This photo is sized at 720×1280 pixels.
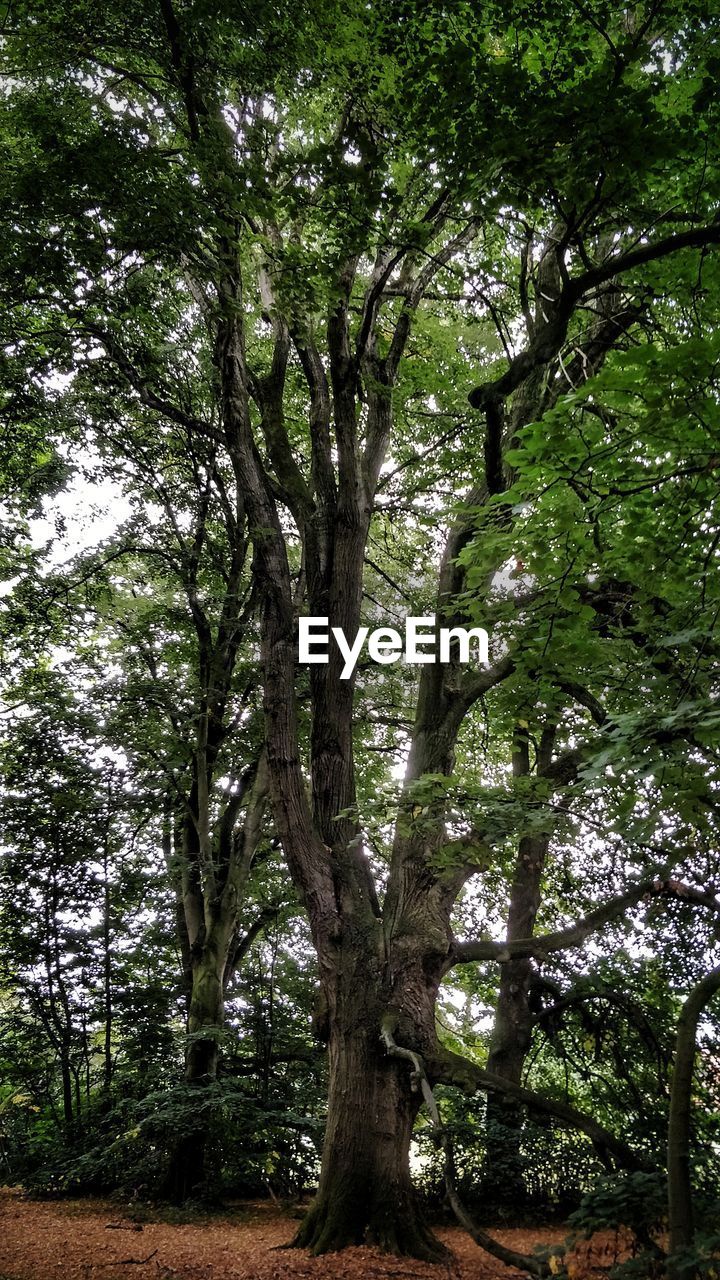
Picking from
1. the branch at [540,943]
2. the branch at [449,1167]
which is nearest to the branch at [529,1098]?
the branch at [449,1167]

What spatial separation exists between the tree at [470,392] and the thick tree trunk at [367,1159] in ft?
0.06

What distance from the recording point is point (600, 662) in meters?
3.86

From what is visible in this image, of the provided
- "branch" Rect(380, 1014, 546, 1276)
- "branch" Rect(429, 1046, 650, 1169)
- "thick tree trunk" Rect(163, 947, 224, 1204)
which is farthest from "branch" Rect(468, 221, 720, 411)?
"thick tree trunk" Rect(163, 947, 224, 1204)

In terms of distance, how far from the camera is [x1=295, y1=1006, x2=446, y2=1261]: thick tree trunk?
4.50m

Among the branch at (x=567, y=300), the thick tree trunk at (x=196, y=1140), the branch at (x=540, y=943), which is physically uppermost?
the branch at (x=567, y=300)

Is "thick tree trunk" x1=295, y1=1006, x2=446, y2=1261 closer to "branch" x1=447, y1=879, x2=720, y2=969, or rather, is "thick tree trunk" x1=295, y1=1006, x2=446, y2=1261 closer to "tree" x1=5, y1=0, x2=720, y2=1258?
"tree" x1=5, y1=0, x2=720, y2=1258

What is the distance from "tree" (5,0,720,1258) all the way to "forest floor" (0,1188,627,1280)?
13.7 inches

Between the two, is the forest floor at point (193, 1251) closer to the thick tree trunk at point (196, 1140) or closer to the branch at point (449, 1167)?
the thick tree trunk at point (196, 1140)

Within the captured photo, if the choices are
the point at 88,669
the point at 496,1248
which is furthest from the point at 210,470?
the point at 496,1248

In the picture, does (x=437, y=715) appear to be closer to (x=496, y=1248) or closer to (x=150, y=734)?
(x=496, y=1248)

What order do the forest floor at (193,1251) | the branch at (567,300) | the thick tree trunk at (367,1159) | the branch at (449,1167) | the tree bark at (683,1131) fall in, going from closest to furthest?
the tree bark at (683,1131), the branch at (449,1167), the branch at (567,300), the forest floor at (193,1251), the thick tree trunk at (367,1159)

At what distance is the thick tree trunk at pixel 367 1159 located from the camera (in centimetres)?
450

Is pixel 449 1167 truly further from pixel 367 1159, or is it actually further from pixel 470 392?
pixel 470 392

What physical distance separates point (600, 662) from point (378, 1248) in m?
3.94
